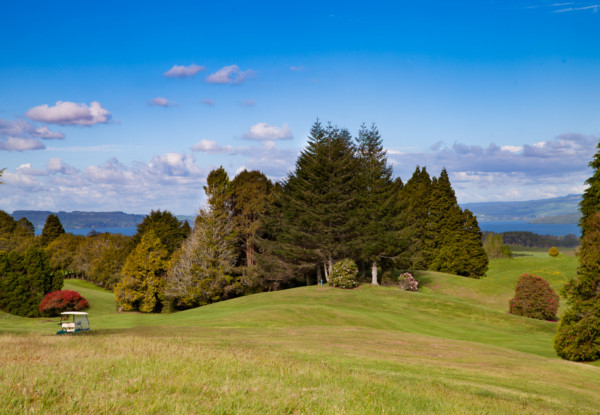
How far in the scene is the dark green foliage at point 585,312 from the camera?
23000 millimetres

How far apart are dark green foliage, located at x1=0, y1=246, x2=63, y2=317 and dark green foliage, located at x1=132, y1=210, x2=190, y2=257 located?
614 inches

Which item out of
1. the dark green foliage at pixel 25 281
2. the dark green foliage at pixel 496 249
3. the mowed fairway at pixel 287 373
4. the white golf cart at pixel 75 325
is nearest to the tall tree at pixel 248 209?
the dark green foliage at pixel 25 281

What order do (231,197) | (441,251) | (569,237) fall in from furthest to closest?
(569,237)
(441,251)
(231,197)

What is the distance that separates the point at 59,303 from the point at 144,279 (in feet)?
30.3

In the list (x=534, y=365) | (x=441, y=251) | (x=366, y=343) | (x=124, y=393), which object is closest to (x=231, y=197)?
(x=441, y=251)

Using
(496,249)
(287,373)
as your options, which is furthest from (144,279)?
(496,249)

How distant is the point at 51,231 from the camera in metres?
97.4

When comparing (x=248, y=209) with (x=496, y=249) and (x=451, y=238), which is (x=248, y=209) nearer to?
(x=451, y=238)

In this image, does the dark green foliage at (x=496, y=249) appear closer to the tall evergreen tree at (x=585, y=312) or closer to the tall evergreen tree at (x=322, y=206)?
the tall evergreen tree at (x=322, y=206)

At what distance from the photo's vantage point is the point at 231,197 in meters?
58.8

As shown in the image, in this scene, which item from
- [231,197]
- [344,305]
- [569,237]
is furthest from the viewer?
[569,237]

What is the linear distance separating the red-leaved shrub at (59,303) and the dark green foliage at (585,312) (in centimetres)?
4607

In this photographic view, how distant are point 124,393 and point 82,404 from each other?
2.17 ft

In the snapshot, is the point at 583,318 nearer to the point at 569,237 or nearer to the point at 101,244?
the point at 101,244
